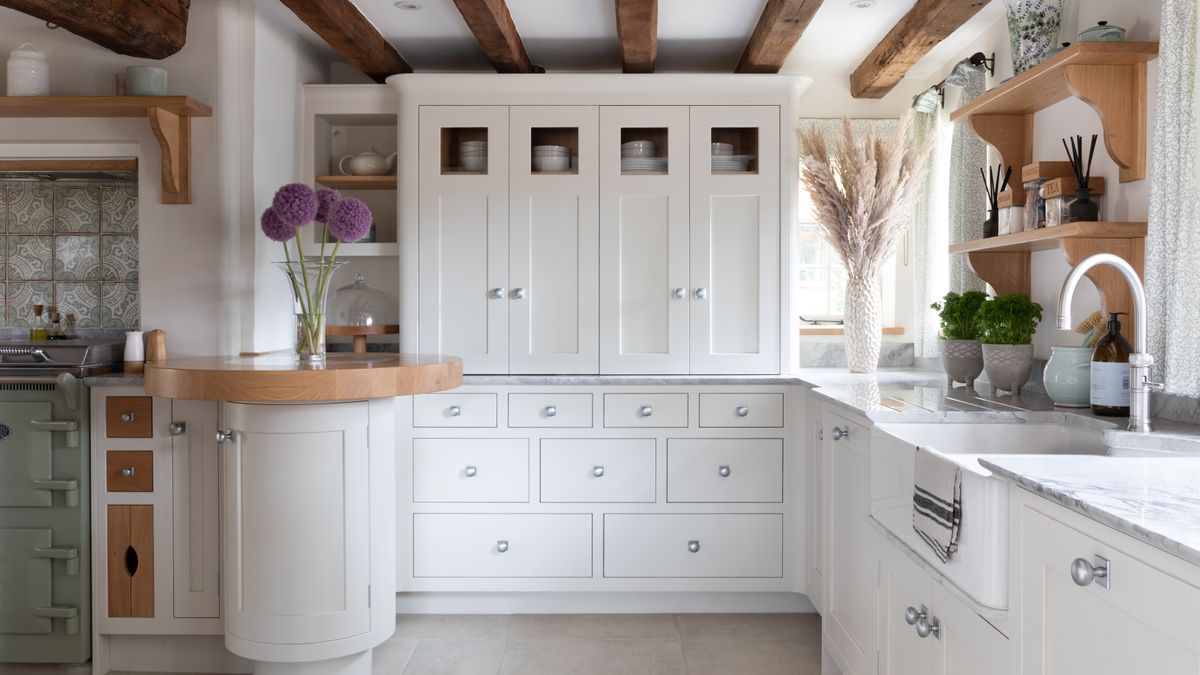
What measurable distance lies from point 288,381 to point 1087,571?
183 cm

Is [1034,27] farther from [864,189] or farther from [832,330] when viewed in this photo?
[832,330]

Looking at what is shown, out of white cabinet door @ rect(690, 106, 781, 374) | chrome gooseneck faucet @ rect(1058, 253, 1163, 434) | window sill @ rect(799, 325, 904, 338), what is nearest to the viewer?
chrome gooseneck faucet @ rect(1058, 253, 1163, 434)

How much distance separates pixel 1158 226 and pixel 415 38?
2.65 m

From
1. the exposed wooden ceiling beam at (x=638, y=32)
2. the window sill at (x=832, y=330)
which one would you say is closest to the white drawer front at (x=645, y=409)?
the window sill at (x=832, y=330)

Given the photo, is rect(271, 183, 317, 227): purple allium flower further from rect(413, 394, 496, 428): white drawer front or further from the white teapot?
the white teapot

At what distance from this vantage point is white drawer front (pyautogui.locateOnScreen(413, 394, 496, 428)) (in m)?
3.06

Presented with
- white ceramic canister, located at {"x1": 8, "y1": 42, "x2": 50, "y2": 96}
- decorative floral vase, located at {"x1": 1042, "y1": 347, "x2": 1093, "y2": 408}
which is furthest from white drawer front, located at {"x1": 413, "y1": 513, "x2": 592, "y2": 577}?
white ceramic canister, located at {"x1": 8, "y1": 42, "x2": 50, "y2": 96}

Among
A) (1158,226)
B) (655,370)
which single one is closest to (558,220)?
(655,370)

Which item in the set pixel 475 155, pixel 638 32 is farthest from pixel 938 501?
pixel 475 155

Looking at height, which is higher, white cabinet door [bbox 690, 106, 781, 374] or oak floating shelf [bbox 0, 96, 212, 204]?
oak floating shelf [bbox 0, 96, 212, 204]

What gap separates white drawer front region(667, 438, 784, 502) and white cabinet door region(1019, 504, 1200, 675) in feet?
5.69

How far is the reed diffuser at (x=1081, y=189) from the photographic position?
84.8 inches

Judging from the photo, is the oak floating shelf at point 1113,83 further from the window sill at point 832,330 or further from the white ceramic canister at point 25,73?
the white ceramic canister at point 25,73

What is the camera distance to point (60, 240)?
3.12 metres
